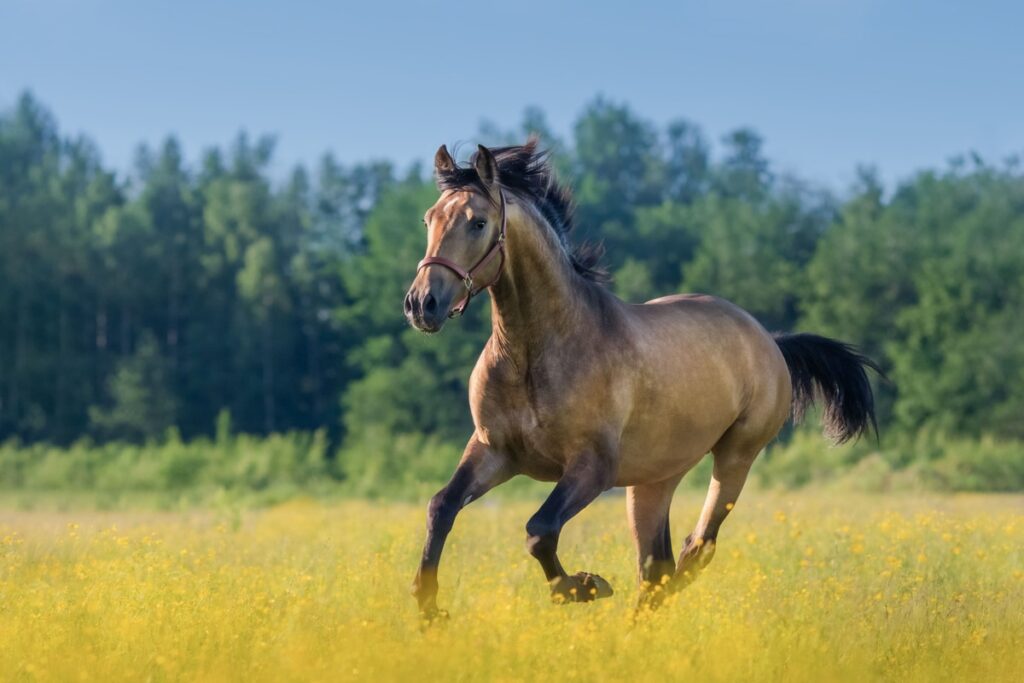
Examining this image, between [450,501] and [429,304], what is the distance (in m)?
1.12

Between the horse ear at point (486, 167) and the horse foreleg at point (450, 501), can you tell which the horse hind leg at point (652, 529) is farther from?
the horse ear at point (486, 167)

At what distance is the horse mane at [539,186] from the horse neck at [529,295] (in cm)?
26

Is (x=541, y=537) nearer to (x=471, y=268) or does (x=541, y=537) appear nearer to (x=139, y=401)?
(x=471, y=268)

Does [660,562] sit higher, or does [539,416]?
[539,416]

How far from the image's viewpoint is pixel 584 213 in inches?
2410

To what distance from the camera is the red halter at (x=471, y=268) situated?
677 centimetres

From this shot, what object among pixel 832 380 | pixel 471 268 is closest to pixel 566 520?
pixel 471 268

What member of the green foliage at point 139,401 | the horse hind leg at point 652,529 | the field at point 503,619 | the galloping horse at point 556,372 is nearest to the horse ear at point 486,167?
the galloping horse at point 556,372

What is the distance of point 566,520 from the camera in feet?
22.4

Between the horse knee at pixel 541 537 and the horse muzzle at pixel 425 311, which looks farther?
the horse knee at pixel 541 537

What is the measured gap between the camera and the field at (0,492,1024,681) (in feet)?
20.0

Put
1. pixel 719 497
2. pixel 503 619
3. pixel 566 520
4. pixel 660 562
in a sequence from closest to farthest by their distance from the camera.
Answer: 1. pixel 503 619
2. pixel 566 520
3. pixel 660 562
4. pixel 719 497

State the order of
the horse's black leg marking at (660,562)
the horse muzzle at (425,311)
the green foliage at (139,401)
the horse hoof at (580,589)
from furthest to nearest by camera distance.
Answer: the green foliage at (139,401), the horse's black leg marking at (660,562), the horse hoof at (580,589), the horse muzzle at (425,311)

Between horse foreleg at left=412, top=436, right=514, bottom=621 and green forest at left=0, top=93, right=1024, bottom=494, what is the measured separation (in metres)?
34.9
